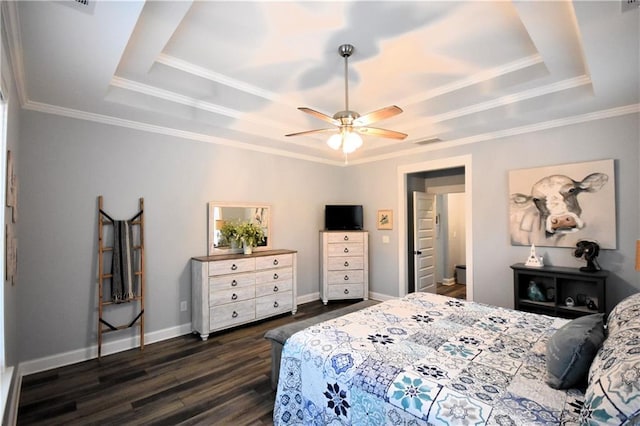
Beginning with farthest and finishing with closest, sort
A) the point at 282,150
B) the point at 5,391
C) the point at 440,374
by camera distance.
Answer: the point at 282,150, the point at 5,391, the point at 440,374

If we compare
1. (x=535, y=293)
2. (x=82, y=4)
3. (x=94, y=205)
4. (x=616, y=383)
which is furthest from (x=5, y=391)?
(x=535, y=293)

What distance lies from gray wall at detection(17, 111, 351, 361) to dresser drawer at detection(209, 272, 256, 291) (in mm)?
423

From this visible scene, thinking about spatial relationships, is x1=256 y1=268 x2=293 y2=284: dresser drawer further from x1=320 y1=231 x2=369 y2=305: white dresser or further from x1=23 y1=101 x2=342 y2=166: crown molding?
x1=23 y1=101 x2=342 y2=166: crown molding

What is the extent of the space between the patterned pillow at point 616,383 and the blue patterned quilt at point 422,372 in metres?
0.18

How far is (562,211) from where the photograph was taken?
351 centimetres

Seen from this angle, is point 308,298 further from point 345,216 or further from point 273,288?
point 345,216

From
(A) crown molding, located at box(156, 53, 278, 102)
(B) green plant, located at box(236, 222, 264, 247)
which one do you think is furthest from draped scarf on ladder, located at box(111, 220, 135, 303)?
(A) crown molding, located at box(156, 53, 278, 102)

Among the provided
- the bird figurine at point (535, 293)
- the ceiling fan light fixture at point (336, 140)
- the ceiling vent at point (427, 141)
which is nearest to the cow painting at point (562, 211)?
the bird figurine at point (535, 293)

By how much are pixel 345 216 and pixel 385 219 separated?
0.69m

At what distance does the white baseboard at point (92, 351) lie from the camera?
9.61 feet

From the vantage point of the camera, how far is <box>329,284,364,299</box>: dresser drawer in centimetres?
525

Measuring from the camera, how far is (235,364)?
3086 mm

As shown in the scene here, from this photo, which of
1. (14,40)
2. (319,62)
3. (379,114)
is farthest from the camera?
(319,62)

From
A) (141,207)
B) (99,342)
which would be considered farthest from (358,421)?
(141,207)
